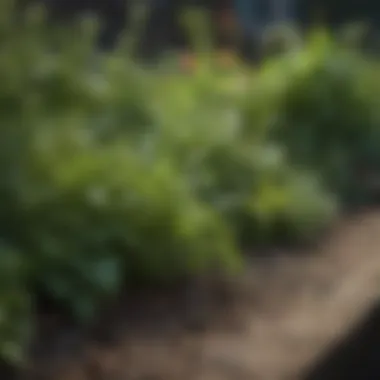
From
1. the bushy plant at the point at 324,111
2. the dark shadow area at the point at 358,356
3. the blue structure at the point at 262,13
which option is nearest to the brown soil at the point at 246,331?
the dark shadow area at the point at 358,356

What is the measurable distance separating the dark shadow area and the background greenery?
2.36 ft

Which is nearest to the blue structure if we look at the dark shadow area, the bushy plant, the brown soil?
the bushy plant

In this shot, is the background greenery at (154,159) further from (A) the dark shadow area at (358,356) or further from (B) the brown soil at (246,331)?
(A) the dark shadow area at (358,356)

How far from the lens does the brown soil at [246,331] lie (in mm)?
2699

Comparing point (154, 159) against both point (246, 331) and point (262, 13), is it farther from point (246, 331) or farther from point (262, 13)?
point (262, 13)

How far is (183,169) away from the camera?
11.8 feet

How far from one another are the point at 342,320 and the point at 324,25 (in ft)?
8.24

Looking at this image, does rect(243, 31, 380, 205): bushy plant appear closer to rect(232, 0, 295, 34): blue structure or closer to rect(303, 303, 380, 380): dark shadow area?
rect(232, 0, 295, 34): blue structure

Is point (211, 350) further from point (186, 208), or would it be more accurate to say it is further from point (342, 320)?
point (186, 208)

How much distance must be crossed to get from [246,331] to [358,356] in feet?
2.11

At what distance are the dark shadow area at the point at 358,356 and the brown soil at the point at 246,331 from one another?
3.9 inches

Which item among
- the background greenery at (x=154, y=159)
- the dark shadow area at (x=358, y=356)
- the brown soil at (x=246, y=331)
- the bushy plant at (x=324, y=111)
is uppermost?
the bushy plant at (x=324, y=111)

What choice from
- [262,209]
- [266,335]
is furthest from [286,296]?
[262,209]

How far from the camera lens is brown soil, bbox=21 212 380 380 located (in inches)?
106
